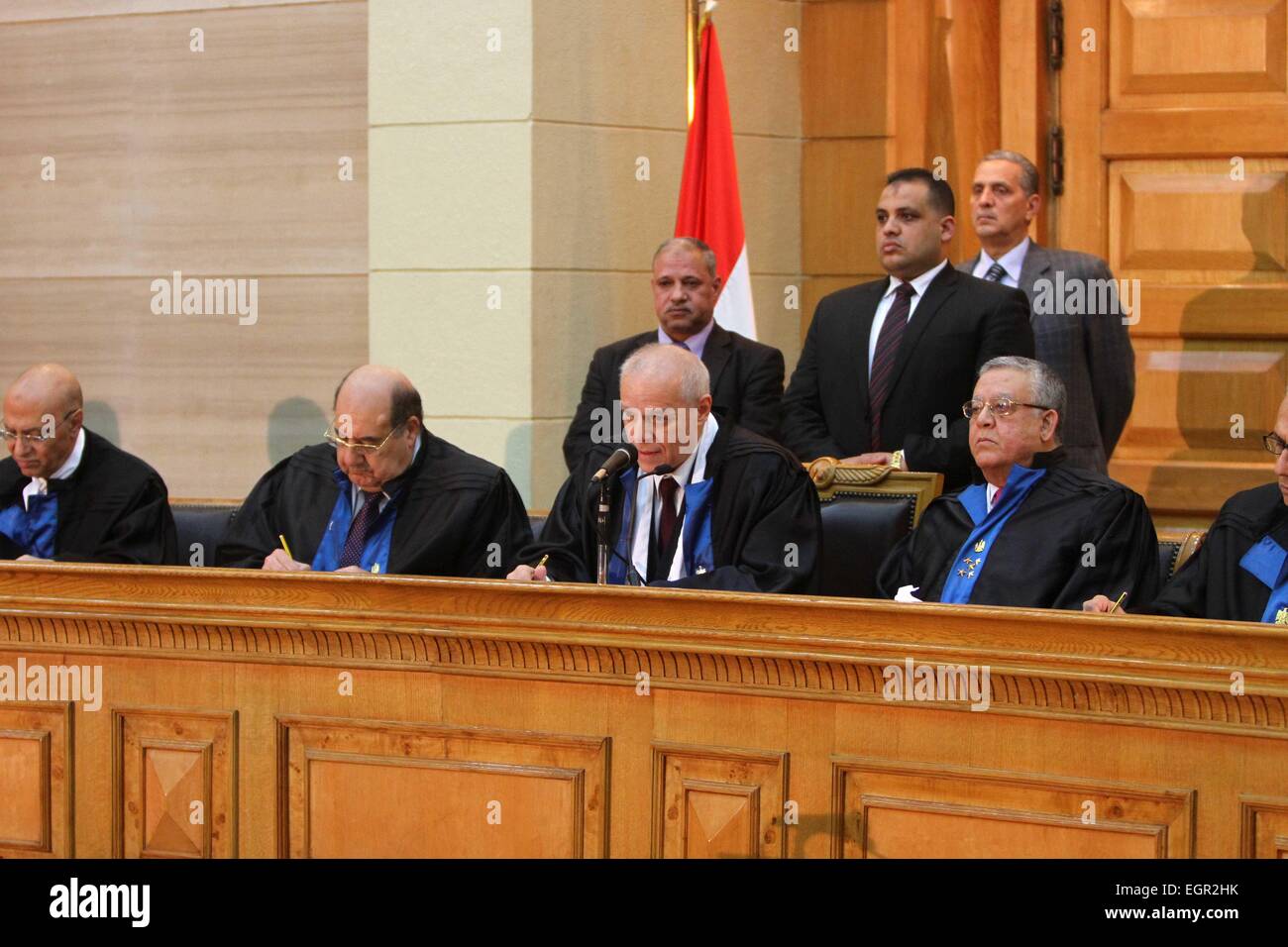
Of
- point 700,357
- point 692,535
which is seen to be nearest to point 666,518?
point 692,535

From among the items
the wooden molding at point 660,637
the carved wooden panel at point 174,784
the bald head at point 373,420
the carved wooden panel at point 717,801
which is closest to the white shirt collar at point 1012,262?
the bald head at point 373,420

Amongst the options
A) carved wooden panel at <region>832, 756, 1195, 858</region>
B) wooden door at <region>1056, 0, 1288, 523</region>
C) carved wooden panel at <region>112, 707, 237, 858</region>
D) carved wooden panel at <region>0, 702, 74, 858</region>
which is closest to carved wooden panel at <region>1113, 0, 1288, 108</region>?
wooden door at <region>1056, 0, 1288, 523</region>

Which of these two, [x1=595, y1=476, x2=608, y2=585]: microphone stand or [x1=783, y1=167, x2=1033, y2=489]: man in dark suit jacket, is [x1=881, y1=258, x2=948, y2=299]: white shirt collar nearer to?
[x1=783, y1=167, x2=1033, y2=489]: man in dark suit jacket

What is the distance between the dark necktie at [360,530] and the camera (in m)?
4.82

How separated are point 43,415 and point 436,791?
6.45ft

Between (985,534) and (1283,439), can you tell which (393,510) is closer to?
(985,534)

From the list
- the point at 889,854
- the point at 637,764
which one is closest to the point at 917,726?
the point at 889,854

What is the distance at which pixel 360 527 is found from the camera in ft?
15.9

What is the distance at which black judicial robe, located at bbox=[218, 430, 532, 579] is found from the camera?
4.76m

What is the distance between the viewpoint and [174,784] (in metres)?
3.93

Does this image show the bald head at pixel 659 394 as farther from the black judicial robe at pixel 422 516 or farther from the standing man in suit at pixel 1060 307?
the standing man in suit at pixel 1060 307

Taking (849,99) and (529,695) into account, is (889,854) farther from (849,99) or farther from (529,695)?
(849,99)

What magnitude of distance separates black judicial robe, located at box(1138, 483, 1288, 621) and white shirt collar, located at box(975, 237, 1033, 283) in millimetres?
1601

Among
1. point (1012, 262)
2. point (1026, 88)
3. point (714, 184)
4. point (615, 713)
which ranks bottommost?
point (615, 713)
